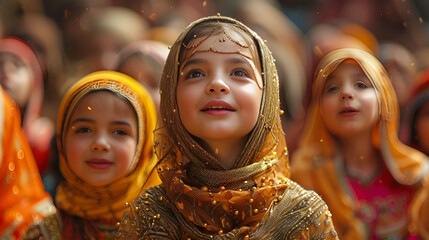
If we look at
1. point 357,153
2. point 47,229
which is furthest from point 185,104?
point 47,229

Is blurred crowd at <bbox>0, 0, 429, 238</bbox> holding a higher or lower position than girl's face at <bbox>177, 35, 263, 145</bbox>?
higher

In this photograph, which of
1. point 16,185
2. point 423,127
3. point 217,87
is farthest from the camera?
point 423,127

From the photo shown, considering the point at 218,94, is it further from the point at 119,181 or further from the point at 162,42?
the point at 162,42

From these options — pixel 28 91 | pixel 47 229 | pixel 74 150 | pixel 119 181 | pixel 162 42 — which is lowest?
pixel 47 229

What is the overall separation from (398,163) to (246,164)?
671 millimetres

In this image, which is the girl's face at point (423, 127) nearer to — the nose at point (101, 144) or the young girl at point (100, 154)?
the young girl at point (100, 154)

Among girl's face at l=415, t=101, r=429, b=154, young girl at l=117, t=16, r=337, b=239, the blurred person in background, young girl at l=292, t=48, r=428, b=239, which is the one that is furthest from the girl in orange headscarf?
girl's face at l=415, t=101, r=429, b=154

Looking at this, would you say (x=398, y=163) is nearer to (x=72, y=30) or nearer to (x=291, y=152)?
(x=291, y=152)

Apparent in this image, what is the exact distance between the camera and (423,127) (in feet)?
7.27

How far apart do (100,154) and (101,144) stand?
3cm

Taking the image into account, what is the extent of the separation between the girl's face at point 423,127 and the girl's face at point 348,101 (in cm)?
51

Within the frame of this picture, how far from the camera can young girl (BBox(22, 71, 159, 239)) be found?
5.80 feet

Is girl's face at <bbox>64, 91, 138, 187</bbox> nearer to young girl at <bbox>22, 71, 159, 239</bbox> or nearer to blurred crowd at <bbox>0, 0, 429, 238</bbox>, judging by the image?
young girl at <bbox>22, 71, 159, 239</bbox>

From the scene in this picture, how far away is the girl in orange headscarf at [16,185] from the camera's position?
1.97 meters
